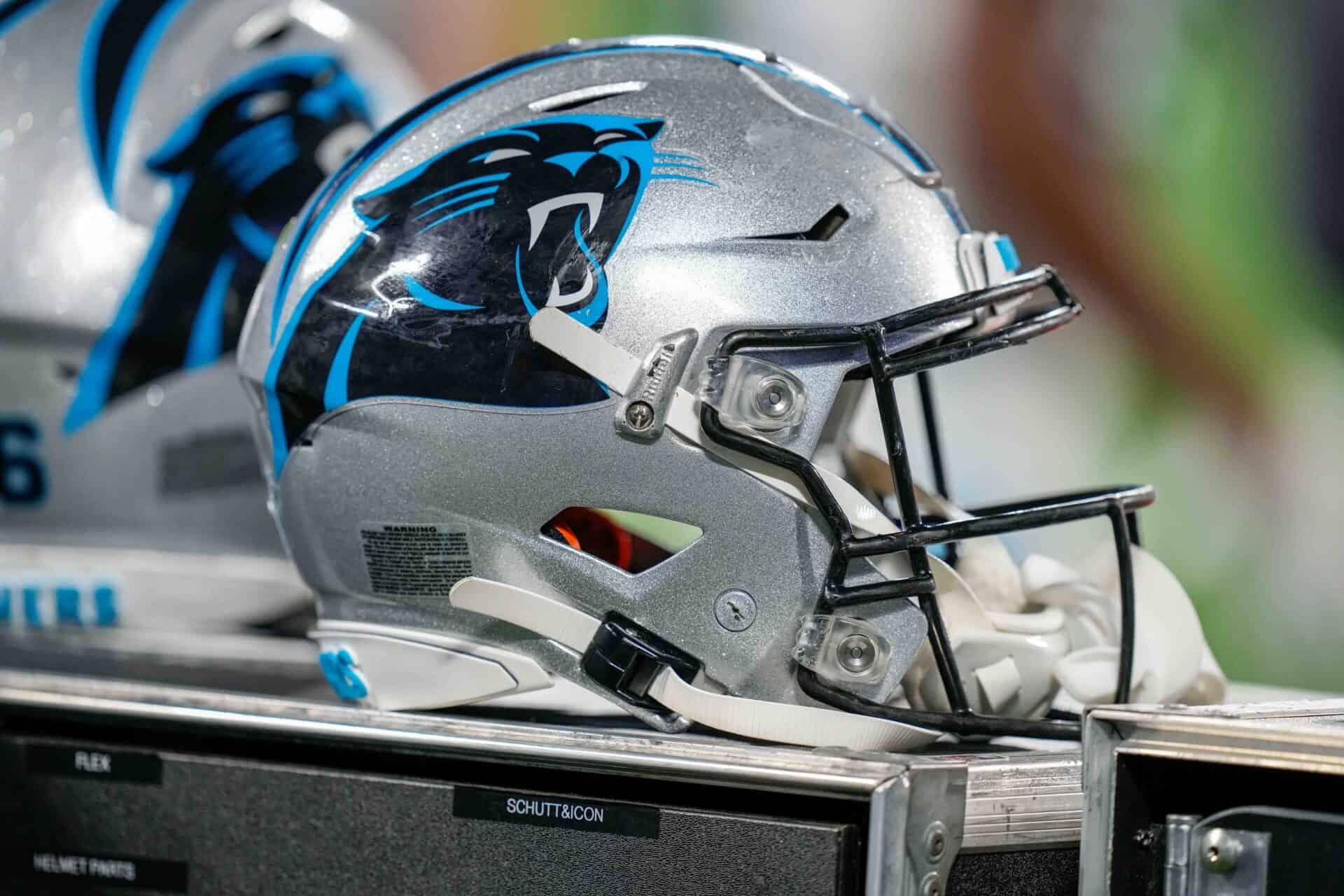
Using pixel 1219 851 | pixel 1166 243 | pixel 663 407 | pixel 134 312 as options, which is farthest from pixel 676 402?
pixel 1166 243

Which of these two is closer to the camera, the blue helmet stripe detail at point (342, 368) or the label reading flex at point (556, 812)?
the label reading flex at point (556, 812)

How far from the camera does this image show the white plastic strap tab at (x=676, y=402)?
2.48 ft

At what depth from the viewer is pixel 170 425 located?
4.27 ft

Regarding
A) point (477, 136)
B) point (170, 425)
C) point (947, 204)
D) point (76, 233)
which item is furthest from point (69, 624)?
point (947, 204)

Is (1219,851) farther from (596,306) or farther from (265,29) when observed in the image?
(265,29)

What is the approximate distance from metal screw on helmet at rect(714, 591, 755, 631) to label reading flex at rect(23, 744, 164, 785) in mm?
322

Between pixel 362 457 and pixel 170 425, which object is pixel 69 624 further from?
pixel 362 457

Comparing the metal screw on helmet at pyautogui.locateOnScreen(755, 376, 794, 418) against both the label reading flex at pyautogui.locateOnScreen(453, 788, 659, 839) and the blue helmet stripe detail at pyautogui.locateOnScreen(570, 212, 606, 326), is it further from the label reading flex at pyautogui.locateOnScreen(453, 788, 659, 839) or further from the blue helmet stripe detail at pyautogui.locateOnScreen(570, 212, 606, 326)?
the label reading flex at pyautogui.locateOnScreen(453, 788, 659, 839)

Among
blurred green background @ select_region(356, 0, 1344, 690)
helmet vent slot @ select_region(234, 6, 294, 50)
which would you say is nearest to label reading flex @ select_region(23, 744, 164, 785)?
helmet vent slot @ select_region(234, 6, 294, 50)

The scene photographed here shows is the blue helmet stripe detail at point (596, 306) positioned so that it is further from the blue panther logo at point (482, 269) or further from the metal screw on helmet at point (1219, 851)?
the metal screw on helmet at point (1219, 851)

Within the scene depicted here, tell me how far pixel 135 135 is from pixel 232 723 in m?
0.77

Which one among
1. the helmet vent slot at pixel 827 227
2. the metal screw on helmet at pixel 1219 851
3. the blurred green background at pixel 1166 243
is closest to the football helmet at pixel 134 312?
the helmet vent slot at pixel 827 227

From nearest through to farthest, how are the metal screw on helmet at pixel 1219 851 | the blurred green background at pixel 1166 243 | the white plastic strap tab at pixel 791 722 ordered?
1. the metal screw on helmet at pixel 1219 851
2. the white plastic strap tab at pixel 791 722
3. the blurred green background at pixel 1166 243

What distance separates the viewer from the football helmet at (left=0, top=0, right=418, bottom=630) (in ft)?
4.21
